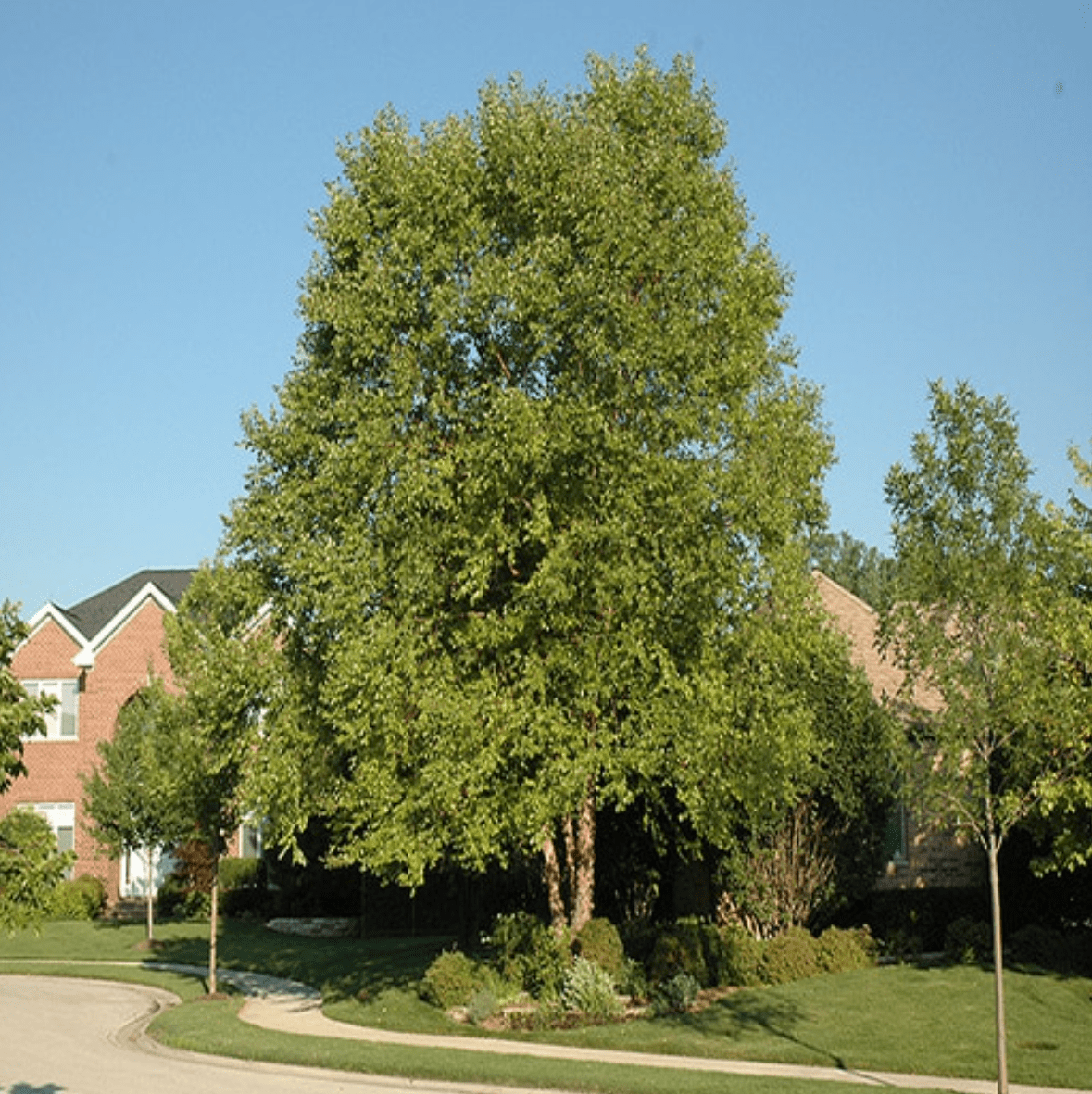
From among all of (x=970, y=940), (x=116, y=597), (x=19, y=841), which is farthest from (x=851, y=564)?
(x=19, y=841)

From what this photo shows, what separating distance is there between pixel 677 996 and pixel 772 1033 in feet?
8.55

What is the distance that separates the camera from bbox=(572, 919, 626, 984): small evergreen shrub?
23.8 m

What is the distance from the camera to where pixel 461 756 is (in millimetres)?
21484

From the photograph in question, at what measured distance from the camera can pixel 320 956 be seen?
33.5 metres

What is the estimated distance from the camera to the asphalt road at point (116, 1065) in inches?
673

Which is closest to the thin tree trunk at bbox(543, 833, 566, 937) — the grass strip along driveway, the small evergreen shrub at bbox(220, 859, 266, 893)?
the grass strip along driveway

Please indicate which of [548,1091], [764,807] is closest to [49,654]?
[764,807]

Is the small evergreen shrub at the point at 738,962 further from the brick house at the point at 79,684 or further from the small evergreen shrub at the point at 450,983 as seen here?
the brick house at the point at 79,684

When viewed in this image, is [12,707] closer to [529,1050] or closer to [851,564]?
[529,1050]

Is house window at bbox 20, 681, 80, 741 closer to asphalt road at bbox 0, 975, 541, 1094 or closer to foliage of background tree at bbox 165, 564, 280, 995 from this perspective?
foliage of background tree at bbox 165, 564, 280, 995

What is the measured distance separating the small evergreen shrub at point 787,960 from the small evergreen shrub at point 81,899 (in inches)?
1024

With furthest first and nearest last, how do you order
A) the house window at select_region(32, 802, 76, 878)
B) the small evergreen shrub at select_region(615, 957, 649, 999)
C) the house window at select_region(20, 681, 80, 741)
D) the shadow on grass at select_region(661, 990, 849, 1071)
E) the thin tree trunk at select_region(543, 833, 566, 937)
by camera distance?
the house window at select_region(20, 681, 80, 741), the house window at select_region(32, 802, 76, 878), the thin tree trunk at select_region(543, 833, 566, 937), the small evergreen shrub at select_region(615, 957, 649, 999), the shadow on grass at select_region(661, 990, 849, 1071)

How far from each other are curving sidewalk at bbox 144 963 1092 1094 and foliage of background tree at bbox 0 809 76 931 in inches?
375

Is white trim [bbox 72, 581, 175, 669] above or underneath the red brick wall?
above
